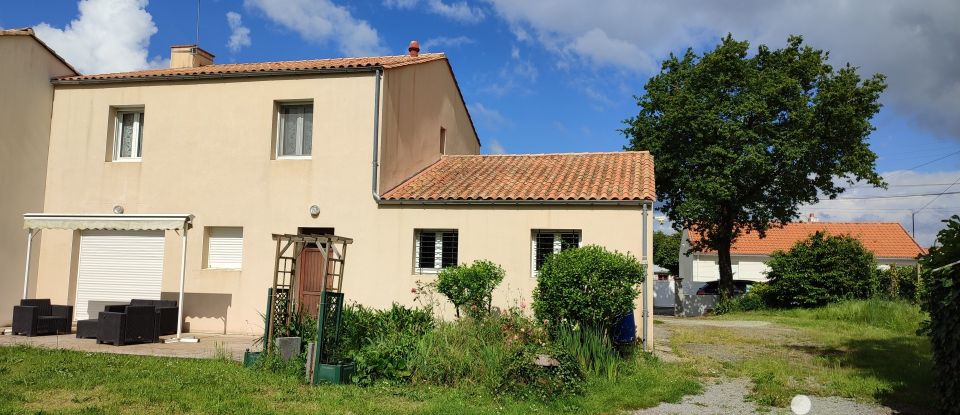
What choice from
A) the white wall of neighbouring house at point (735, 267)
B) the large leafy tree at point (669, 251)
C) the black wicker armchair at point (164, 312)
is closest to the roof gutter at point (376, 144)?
the black wicker armchair at point (164, 312)

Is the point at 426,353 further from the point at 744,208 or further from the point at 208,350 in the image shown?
the point at 744,208

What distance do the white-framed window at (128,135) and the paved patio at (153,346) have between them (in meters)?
4.68

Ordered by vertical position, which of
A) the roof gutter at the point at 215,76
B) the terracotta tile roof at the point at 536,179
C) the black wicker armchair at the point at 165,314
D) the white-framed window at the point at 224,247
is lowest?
the black wicker armchair at the point at 165,314

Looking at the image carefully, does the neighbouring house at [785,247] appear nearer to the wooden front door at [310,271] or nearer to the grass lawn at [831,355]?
the grass lawn at [831,355]

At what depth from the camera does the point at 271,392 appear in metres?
8.57

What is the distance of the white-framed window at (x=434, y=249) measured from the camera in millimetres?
14766

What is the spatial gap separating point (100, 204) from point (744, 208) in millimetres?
24022

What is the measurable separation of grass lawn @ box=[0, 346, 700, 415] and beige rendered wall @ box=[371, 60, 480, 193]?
22.4 ft

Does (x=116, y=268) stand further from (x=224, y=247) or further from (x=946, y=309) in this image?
(x=946, y=309)

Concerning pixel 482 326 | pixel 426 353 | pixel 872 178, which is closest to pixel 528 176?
pixel 482 326

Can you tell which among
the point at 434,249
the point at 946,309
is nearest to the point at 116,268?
the point at 434,249

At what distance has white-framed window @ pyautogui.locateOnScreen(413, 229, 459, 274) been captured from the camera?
1477 centimetres

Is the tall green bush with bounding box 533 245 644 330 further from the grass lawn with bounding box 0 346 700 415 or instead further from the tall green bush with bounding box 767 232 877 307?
the tall green bush with bounding box 767 232 877 307

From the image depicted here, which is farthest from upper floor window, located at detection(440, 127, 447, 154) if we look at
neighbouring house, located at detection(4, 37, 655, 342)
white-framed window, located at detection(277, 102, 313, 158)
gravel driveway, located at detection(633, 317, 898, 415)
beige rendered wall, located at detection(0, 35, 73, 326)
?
gravel driveway, located at detection(633, 317, 898, 415)
